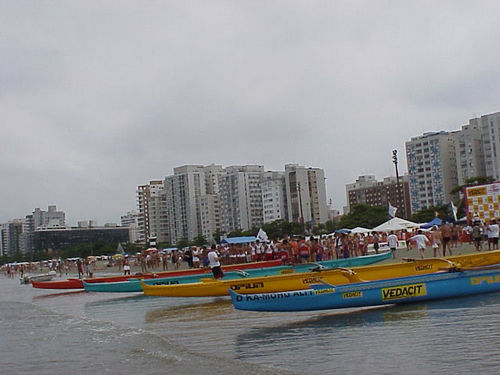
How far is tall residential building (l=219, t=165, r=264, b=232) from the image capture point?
16375cm

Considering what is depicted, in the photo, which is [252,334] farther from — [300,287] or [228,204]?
[228,204]

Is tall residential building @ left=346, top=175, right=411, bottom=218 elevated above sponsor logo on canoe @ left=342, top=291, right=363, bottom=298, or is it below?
above

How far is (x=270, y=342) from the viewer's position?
11367mm

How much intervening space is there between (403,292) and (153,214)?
177 metres

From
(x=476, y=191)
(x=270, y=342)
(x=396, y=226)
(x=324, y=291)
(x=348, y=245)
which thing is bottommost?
(x=270, y=342)

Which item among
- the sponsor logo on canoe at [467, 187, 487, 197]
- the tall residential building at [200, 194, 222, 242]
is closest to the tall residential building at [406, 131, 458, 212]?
the tall residential building at [200, 194, 222, 242]

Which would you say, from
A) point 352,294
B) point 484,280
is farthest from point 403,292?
point 484,280

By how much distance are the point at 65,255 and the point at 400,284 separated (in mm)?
140166

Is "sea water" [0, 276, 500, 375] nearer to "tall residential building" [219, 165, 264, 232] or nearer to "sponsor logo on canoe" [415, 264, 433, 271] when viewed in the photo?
"sponsor logo on canoe" [415, 264, 433, 271]

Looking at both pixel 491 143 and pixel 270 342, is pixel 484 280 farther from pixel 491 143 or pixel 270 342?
pixel 491 143

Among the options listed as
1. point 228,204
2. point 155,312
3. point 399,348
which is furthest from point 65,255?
A: point 399,348

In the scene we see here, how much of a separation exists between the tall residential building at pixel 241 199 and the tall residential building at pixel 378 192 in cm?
2486

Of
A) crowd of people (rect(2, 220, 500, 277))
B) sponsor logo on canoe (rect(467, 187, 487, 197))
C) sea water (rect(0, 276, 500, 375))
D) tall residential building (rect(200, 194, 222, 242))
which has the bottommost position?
sea water (rect(0, 276, 500, 375))

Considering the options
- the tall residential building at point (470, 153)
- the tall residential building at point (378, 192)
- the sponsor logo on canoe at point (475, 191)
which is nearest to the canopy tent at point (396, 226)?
the sponsor logo on canoe at point (475, 191)
